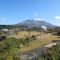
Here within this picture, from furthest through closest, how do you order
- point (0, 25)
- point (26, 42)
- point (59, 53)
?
1. point (0, 25)
2. point (26, 42)
3. point (59, 53)

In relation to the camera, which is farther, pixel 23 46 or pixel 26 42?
pixel 26 42

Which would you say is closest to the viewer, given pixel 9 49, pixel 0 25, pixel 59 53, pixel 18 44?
pixel 59 53

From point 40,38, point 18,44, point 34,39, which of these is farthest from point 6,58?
point 40,38

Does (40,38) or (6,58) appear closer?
(6,58)

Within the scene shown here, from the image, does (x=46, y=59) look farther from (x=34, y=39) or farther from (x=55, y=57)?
(x=34, y=39)

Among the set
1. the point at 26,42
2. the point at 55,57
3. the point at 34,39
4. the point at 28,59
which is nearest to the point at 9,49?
the point at 28,59

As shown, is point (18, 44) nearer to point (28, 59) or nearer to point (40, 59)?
point (28, 59)

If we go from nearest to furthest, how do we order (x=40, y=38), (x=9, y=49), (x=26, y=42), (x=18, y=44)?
1. (x=9, y=49)
2. (x=18, y=44)
3. (x=26, y=42)
4. (x=40, y=38)

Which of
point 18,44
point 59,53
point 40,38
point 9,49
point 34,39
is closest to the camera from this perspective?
point 59,53

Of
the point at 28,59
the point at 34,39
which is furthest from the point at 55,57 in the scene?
the point at 34,39
